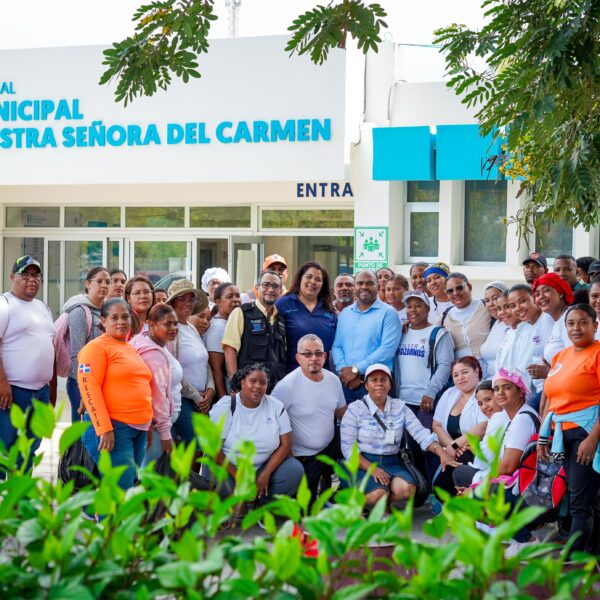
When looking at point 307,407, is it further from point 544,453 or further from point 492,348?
point 544,453

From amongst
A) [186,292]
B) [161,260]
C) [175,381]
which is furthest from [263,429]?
[161,260]

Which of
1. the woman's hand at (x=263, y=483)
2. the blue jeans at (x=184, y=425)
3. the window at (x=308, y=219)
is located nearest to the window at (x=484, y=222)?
the window at (x=308, y=219)

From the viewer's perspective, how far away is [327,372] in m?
7.70

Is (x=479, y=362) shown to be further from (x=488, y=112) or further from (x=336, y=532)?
(x=336, y=532)

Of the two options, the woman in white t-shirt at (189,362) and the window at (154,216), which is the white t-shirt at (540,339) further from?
the window at (154,216)

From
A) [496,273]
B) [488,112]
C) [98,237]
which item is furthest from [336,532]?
[98,237]

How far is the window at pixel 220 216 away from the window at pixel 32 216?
263cm

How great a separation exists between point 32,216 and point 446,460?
1199cm

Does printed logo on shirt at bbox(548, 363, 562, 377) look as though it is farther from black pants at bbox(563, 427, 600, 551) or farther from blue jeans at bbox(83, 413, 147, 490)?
blue jeans at bbox(83, 413, 147, 490)

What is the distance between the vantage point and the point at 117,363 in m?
6.31

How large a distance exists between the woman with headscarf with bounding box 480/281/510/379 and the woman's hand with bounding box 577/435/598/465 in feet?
5.81

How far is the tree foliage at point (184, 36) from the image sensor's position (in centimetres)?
497

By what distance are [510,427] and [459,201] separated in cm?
819

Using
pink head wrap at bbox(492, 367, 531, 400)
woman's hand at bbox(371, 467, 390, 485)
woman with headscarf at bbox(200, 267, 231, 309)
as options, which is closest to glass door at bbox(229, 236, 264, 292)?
woman with headscarf at bbox(200, 267, 231, 309)
